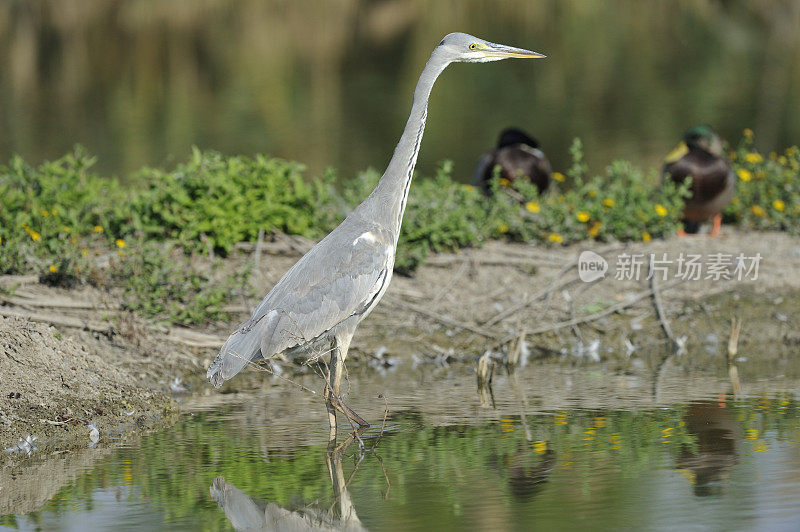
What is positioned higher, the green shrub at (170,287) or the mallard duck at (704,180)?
the mallard duck at (704,180)

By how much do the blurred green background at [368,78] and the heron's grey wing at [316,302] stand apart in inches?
378

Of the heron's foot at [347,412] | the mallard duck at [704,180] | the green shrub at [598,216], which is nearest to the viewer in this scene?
the heron's foot at [347,412]

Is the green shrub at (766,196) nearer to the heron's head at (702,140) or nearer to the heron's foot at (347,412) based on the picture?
the heron's head at (702,140)

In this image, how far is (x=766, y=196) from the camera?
460 inches

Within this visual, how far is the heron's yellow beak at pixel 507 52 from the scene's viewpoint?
727 cm

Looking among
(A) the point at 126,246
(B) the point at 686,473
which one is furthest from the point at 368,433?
(A) the point at 126,246

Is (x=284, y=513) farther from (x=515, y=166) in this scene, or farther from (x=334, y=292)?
(x=515, y=166)

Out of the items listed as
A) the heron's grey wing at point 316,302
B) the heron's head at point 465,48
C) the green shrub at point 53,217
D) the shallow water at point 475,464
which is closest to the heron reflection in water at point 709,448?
the shallow water at point 475,464

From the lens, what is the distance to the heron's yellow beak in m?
7.27

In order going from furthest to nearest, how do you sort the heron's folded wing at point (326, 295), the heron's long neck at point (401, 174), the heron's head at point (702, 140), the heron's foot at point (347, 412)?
the heron's head at point (702, 140), the heron's long neck at point (401, 174), the heron's folded wing at point (326, 295), the heron's foot at point (347, 412)

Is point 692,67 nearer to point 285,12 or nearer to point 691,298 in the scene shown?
point 285,12

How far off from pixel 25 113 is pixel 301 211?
13537 mm

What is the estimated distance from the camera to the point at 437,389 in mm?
8234

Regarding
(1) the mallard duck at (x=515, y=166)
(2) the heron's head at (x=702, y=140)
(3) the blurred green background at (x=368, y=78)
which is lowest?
(1) the mallard duck at (x=515, y=166)
